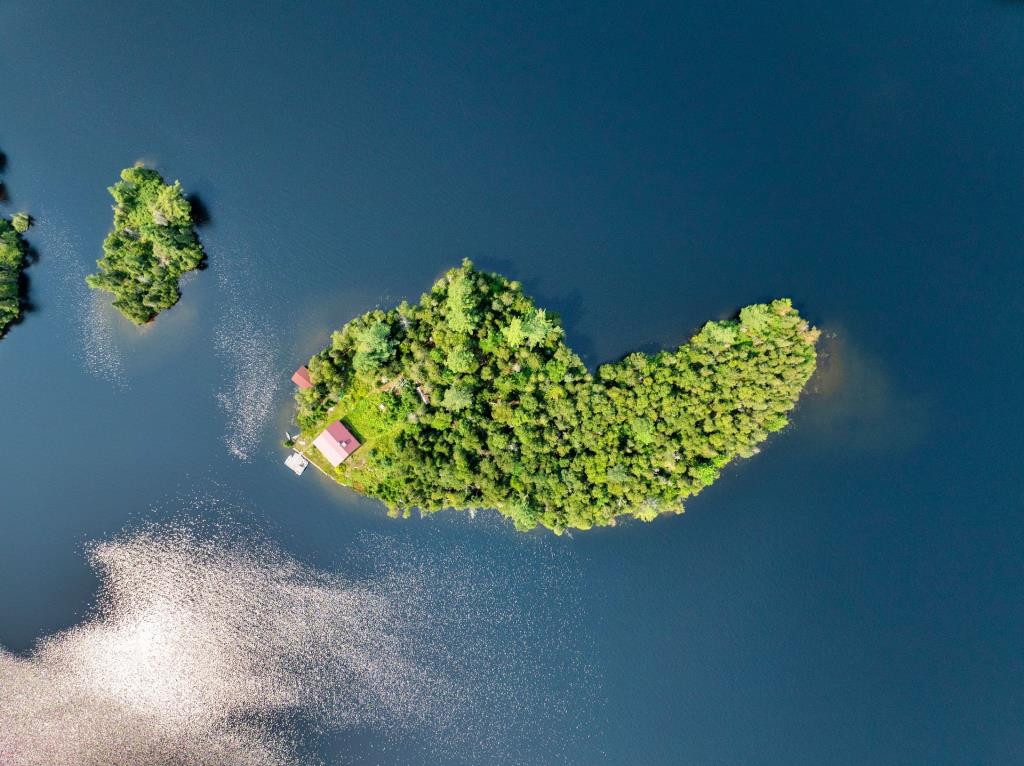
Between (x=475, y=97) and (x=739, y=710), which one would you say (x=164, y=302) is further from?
(x=739, y=710)

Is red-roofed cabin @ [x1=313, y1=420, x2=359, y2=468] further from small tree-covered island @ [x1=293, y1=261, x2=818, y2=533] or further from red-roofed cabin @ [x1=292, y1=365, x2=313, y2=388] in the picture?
red-roofed cabin @ [x1=292, y1=365, x2=313, y2=388]

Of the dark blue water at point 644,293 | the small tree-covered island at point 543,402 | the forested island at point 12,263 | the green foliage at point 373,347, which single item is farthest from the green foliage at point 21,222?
the green foliage at point 373,347

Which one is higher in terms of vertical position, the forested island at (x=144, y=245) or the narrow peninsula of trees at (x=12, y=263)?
the forested island at (x=144, y=245)

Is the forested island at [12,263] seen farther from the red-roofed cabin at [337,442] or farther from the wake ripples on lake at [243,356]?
the red-roofed cabin at [337,442]

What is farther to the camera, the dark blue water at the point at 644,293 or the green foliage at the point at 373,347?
the dark blue water at the point at 644,293

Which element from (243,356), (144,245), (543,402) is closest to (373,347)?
(243,356)

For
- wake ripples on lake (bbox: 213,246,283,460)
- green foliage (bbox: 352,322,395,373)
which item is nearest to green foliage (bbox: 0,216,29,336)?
wake ripples on lake (bbox: 213,246,283,460)

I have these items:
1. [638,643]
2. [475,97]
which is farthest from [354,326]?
[638,643]
